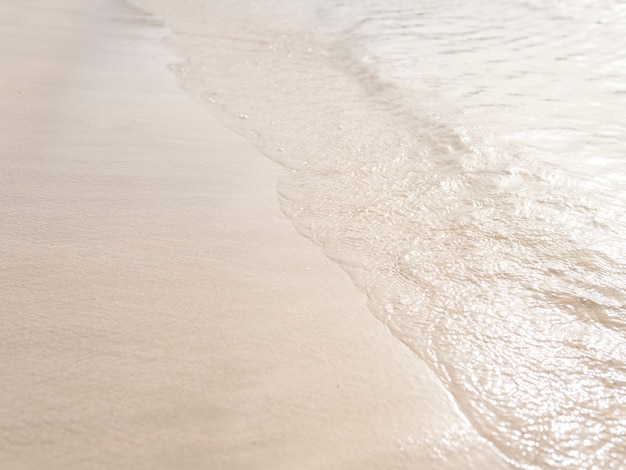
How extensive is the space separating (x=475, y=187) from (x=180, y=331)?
160cm

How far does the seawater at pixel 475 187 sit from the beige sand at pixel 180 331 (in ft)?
0.53

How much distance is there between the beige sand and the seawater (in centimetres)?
16

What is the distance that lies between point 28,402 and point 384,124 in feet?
8.69

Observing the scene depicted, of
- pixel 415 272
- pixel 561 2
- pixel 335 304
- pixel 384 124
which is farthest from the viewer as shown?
pixel 561 2

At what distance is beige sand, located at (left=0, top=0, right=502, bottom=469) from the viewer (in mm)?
1521

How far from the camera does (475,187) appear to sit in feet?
9.60

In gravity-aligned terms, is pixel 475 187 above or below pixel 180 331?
above

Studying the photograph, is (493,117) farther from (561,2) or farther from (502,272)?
(561,2)

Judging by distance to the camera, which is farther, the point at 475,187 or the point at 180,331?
the point at 475,187

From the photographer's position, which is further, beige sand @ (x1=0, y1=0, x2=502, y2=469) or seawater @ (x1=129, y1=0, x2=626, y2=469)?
seawater @ (x1=129, y1=0, x2=626, y2=469)

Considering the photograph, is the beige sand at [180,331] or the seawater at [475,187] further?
the seawater at [475,187]

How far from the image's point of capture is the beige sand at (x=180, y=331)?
152cm

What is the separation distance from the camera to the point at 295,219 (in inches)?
103

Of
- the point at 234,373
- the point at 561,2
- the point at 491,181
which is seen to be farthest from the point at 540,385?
the point at 561,2
